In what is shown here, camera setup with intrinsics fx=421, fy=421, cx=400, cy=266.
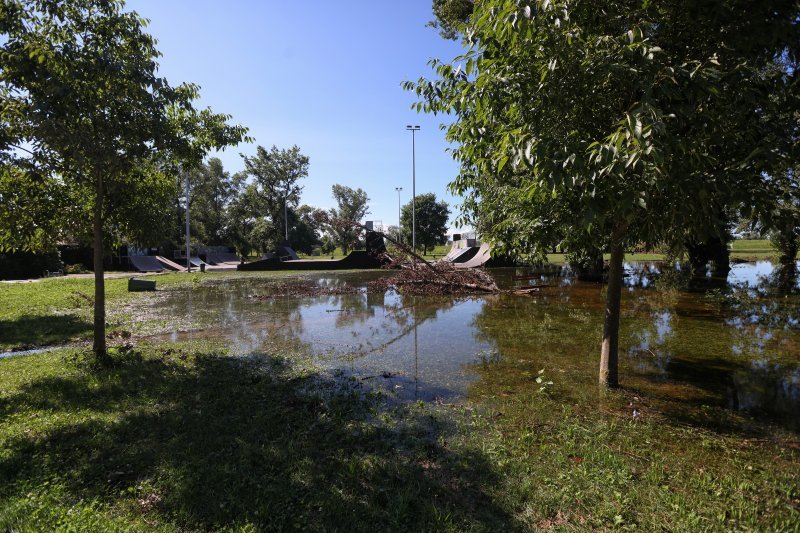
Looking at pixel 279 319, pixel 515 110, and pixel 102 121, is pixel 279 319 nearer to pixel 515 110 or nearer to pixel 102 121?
pixel 102 121

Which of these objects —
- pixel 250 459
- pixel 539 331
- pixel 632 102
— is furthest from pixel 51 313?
pixel 632 102

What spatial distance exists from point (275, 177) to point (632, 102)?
56.3 metres

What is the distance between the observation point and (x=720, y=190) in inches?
133

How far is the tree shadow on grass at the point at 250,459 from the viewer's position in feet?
9.52

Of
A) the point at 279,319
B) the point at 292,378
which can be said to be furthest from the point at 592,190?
the point at 279,319

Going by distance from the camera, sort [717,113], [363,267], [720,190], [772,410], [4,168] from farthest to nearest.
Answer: [363,267], [4,168], [772,410], [717,113], [720,190]

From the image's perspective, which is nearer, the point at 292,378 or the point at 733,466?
the point at 733,466

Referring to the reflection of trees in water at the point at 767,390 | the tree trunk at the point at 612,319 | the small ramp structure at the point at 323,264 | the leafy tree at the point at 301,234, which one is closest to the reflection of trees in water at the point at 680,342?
the reflection of trees in water at the point at 767,390

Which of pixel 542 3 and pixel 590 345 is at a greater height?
pixel 542 3

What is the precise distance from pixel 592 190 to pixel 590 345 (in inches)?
211

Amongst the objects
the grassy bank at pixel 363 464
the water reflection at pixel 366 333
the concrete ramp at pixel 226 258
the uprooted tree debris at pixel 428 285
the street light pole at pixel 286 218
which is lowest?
the grassy bank at pixel 363 464

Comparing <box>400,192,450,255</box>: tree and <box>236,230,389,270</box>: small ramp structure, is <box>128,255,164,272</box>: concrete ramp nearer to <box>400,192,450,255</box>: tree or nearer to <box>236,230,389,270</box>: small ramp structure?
<box>236,230,389,270</box>: small ramp structure

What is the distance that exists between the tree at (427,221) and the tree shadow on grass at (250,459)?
2222 inches

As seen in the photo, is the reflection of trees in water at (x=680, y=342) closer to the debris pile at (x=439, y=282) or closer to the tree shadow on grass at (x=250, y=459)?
the tree shadow on grass at (x=250, y=459)
